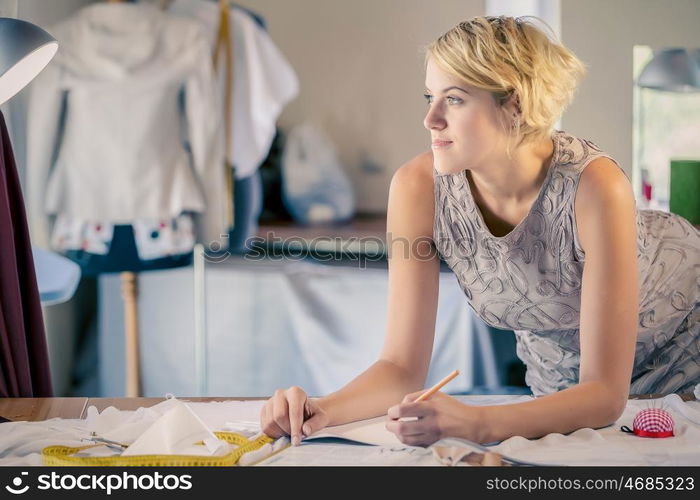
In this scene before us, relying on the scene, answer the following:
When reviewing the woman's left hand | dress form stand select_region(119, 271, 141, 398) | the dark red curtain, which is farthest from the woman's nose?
dress form stand select_region(119, 271, 141, 398)

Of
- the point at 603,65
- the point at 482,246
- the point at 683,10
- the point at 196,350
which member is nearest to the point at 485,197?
the point at 482,246

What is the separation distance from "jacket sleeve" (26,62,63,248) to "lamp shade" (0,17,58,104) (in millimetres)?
1406

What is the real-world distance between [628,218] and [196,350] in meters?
2.03

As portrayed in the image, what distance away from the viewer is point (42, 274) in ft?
6.66

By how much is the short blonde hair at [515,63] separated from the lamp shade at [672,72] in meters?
0.96

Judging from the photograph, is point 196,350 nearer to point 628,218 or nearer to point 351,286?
point 351,286

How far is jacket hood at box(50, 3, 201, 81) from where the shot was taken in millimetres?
2408

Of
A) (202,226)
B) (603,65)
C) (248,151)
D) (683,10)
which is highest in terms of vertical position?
(683,10)

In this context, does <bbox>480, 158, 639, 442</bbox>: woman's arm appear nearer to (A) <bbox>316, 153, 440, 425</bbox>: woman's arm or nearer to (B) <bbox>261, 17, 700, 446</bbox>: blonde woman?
(B) <bbox>261, 17, 700, 446</bbox>: blonde woman

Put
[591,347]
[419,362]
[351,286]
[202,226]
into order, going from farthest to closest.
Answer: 1. [351,286]
2. [202,226]
3. [419,362]
4. [591,347]

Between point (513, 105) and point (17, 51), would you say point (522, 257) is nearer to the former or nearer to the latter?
point (513, 105)

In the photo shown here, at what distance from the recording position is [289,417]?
1.01m

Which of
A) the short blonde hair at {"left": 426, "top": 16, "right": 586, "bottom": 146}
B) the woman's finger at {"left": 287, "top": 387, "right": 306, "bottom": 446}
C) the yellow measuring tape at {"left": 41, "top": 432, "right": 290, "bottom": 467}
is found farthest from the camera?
the short blonde hair at {"left": 426, "top": 16, "right": 586, "bottom": 146}

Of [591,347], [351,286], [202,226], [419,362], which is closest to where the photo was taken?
[591,347]
